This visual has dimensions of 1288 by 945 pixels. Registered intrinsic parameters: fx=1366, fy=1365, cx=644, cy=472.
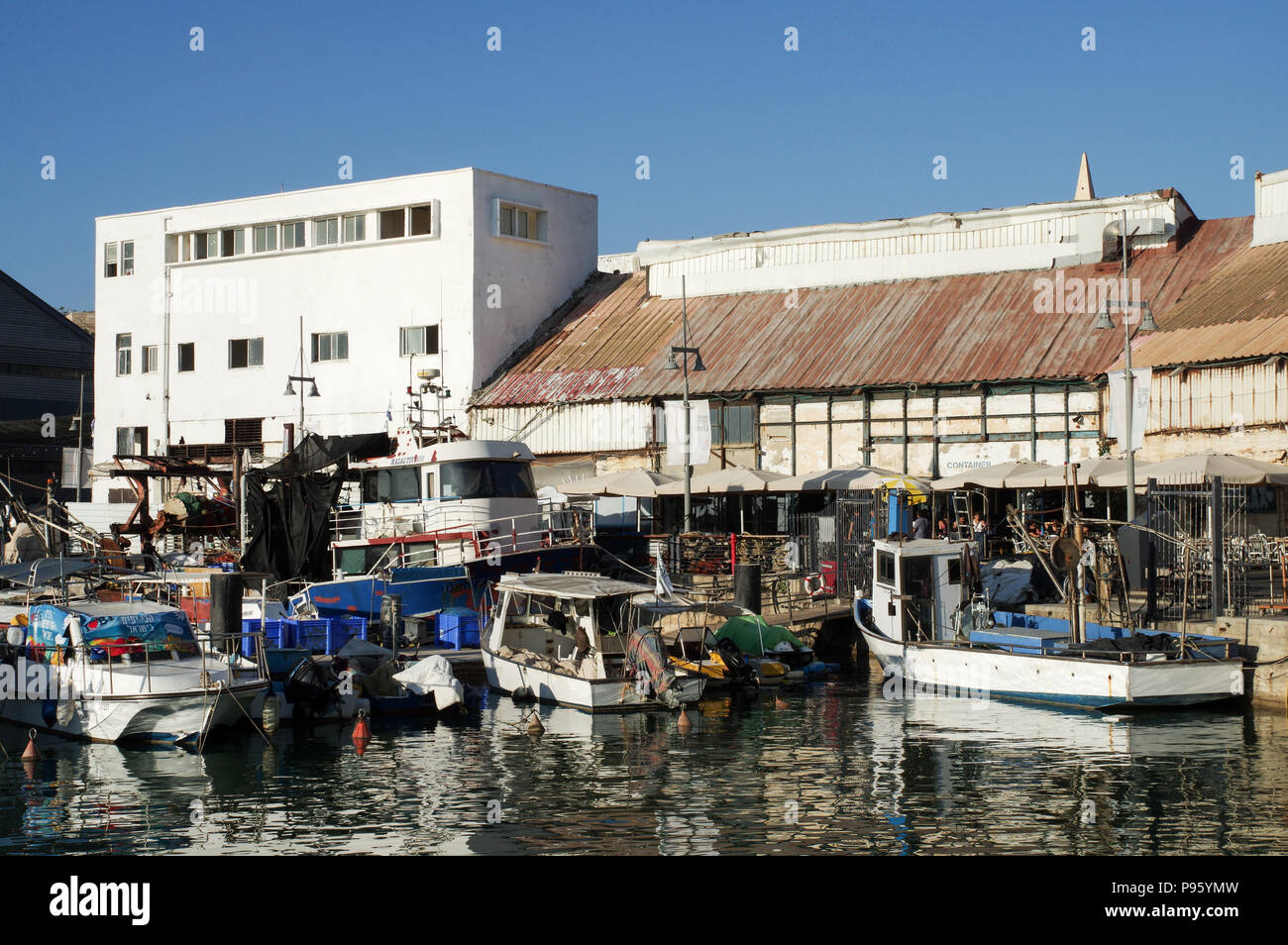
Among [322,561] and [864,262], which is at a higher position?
[864,262]

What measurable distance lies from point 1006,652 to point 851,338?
67.3ft

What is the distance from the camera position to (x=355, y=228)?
50.4 metres

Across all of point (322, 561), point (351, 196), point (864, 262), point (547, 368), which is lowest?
point (322, 561)

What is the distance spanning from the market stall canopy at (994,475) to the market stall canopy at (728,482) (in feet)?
16.1

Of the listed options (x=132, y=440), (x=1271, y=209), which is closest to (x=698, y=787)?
(x=1271, y=209)

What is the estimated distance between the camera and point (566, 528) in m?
Answer: 34.2

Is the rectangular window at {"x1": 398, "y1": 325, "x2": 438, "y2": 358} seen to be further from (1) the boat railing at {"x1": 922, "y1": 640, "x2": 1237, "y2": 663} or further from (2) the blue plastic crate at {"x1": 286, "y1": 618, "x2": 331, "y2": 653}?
(1) the boat railing at {"x1": 922, "y1": 640, "x2": 1237, "y2": 663}

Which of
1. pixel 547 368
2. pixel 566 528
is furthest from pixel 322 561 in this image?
pixel 547 368

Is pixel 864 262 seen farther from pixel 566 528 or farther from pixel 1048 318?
pixel 566 528

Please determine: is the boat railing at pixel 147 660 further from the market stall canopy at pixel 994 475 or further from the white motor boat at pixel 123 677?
the market stall canopy at pixel 994 475

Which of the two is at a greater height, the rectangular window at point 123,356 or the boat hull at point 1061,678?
the rectangular window at point 123,356

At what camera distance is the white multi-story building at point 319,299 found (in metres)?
49.0

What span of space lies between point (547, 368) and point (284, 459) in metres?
13.3

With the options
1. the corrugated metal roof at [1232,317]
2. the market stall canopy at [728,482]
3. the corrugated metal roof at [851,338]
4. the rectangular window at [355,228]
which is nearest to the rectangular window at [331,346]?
the rectangular window at [355,228]
